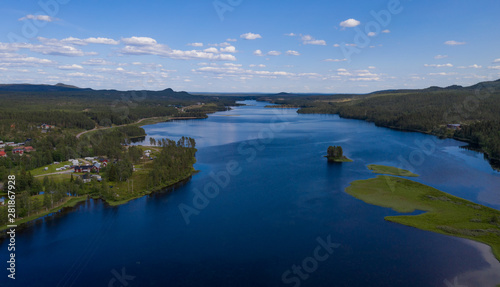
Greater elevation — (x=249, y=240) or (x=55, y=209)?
(x=249, y=240)

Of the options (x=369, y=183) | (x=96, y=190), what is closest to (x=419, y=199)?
(x=369, y=183)

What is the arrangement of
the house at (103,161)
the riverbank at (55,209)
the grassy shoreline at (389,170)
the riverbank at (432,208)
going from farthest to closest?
the house at (103,161)
the grassy shoreline at (389,170)
the riverbank at (55,209)
the riverbank at (432,208)

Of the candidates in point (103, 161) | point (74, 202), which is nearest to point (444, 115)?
point (103, 161)

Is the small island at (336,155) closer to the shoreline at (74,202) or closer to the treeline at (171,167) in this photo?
the treeline at (171,167)

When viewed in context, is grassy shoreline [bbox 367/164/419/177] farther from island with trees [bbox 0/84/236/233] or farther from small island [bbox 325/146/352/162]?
island with trees [bbox 0/84/236/233]

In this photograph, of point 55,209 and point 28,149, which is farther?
point 28,149

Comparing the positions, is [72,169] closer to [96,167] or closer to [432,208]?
[96,167]

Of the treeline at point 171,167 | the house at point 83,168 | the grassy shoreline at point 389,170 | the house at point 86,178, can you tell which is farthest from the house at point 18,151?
the grassy shoreline at point 389,170
